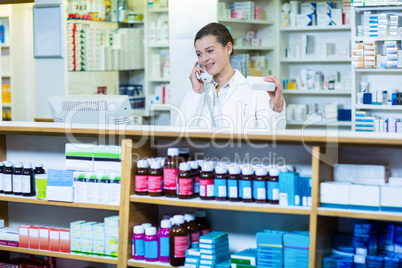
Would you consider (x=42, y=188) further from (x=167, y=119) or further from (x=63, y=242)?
(x=167, y=119)

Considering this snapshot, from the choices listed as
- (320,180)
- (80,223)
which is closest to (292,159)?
(320,180)

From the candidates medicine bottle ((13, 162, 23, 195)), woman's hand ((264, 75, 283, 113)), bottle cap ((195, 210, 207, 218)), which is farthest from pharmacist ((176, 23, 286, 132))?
medicine bottle ((13, 162, 23, 195))

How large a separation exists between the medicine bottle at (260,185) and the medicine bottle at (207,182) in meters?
0.22

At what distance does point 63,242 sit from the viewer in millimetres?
3338

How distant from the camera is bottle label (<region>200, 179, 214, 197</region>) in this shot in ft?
9.46

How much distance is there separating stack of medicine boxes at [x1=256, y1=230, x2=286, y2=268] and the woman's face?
53.6 inches

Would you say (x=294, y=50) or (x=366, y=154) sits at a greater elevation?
(x=294, y=50)

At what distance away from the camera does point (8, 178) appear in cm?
341

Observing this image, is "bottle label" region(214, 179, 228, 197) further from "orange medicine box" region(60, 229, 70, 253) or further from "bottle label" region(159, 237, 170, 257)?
"orange medicine box" region(60, 229, 70, 253)

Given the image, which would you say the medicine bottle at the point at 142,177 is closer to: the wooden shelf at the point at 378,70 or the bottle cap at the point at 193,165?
the bottle cap at the point at 193,165

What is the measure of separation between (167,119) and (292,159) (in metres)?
4.53

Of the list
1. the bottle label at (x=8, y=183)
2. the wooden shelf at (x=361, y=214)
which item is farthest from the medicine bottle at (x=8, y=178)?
the wooden shelf at (x=361, y=214)

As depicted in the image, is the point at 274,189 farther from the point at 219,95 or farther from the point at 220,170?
the point at 219,95

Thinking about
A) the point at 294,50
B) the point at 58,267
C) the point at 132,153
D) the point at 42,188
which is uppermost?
the point at 294,50
